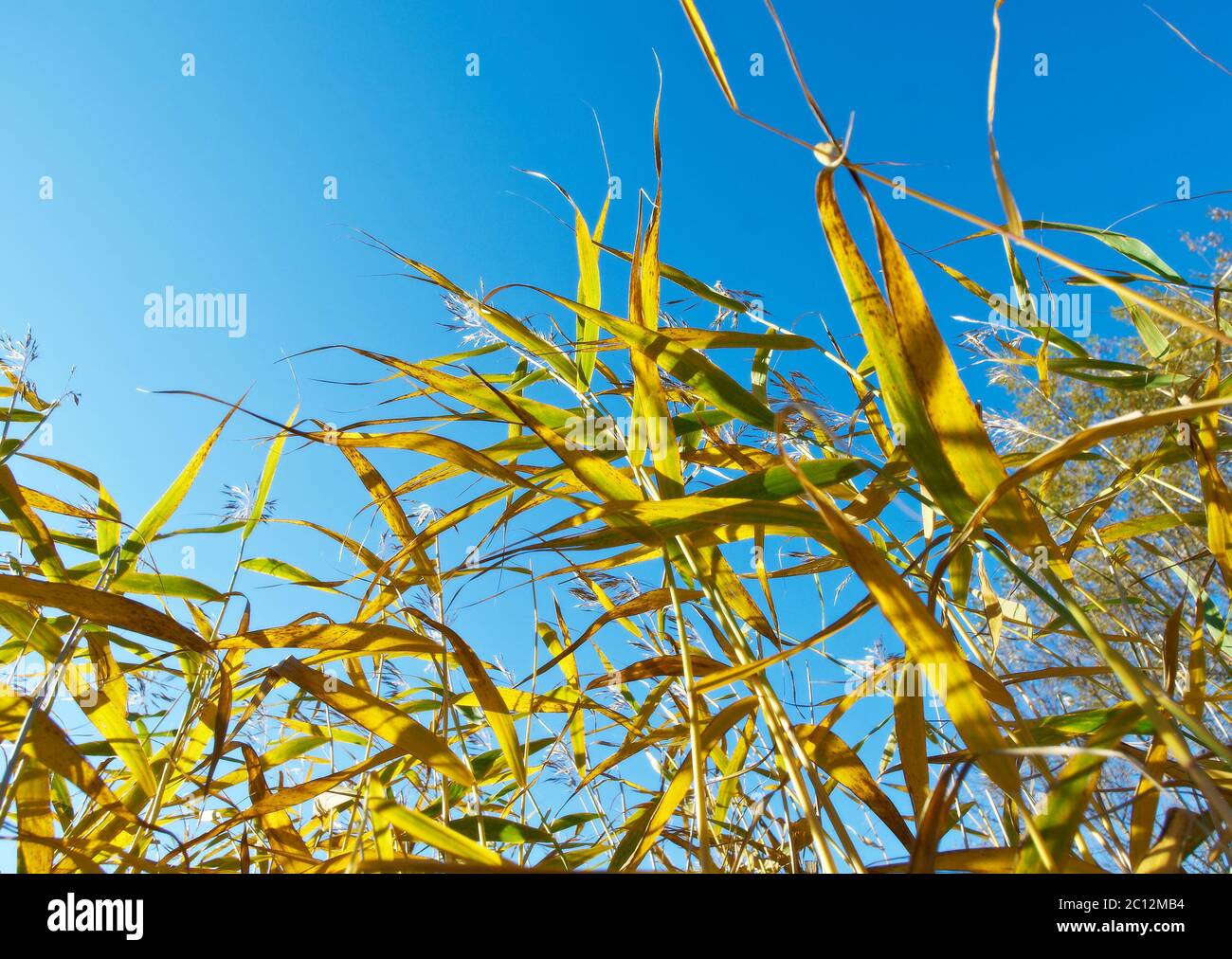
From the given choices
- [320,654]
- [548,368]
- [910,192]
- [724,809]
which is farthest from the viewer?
[724,809]

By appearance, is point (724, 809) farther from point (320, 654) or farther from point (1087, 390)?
point (1087, 390)

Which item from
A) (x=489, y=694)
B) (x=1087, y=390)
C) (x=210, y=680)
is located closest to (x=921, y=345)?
(x=489, y=694)

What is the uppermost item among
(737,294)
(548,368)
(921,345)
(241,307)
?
(241,307)

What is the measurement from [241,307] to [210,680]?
1448mm

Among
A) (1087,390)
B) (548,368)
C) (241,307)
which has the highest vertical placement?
(1087,390)

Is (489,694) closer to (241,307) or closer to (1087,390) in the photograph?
(241,307)

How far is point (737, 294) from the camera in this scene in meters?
1.07

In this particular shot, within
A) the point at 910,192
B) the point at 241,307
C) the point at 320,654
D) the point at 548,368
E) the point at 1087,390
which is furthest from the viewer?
the point at 1087,390

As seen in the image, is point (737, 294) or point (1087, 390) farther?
point (1087, 390)

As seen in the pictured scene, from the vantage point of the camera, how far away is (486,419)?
72 centimetres

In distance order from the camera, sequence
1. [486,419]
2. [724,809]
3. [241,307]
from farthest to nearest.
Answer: [241,307] → [724,809] → [486,419]
